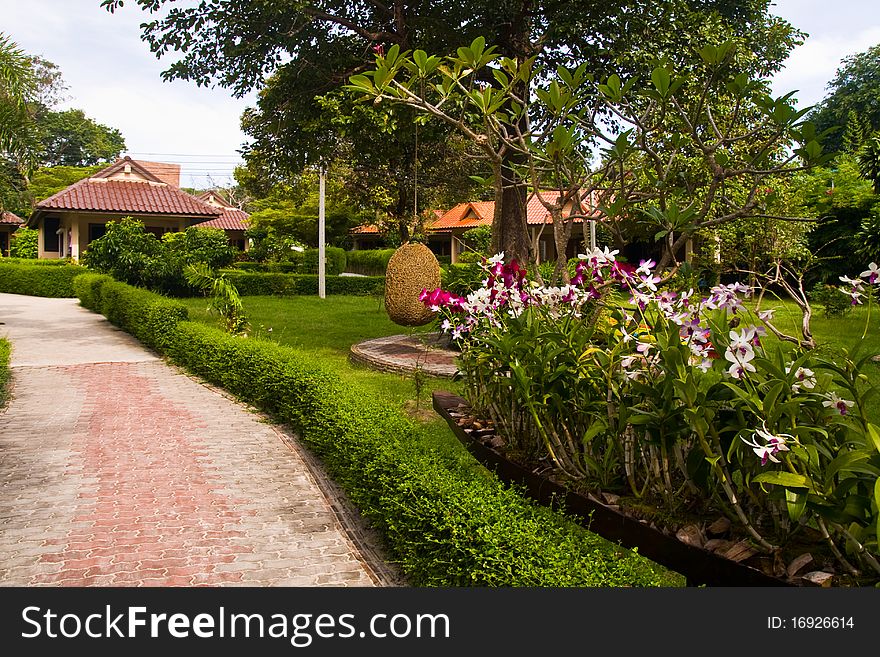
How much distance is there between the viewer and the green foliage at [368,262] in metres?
40.3

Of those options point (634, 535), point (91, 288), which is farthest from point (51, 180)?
point (634, 535)

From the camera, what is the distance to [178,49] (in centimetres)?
1224

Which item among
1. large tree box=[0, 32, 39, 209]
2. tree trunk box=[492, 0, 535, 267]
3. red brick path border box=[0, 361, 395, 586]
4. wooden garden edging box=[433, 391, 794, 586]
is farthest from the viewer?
large tree box=[0, 32, 39, 209]

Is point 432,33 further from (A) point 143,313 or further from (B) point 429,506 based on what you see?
(B) point 429,506

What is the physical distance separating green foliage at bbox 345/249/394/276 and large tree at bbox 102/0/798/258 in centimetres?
2648

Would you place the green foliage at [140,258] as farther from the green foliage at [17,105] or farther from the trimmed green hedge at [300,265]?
the trimmed green hedge at [300,265]

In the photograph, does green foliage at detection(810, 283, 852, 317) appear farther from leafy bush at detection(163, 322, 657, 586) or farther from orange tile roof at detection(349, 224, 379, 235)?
orange tile roof at detection(349, 224, 379, 235)

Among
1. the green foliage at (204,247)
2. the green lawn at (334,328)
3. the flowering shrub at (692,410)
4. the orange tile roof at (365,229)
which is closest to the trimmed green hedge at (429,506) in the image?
the flowering shrub at (692,410)

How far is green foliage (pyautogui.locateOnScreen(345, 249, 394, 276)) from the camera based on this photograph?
4034cm

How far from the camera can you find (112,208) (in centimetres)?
2845

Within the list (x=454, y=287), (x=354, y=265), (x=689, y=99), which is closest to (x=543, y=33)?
(x=689, y=99)

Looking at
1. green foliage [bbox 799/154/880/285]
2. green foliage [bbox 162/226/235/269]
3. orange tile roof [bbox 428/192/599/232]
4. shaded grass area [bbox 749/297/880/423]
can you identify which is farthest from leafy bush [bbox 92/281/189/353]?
orange tile roof [bbox 428/192/599/232]

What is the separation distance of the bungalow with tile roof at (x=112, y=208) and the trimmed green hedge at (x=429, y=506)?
2273 cm
